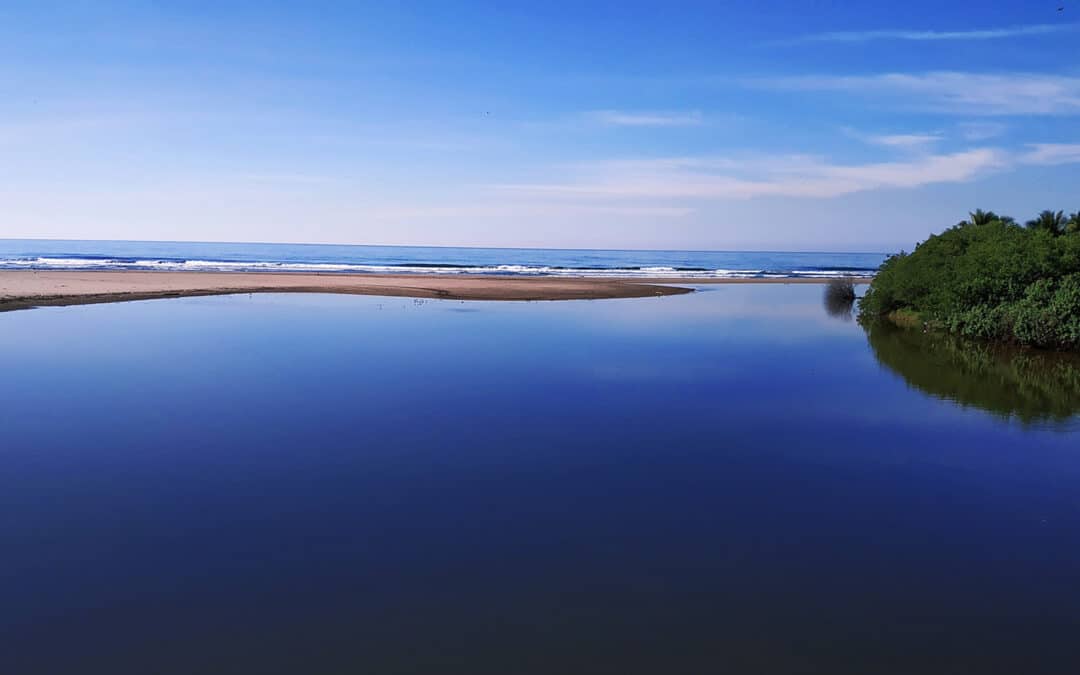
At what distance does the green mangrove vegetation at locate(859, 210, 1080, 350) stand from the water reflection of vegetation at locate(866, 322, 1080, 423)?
737 millimetres

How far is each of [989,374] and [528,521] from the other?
658 inches

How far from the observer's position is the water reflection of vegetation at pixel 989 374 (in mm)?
16469

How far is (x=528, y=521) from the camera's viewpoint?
9094 millimetres

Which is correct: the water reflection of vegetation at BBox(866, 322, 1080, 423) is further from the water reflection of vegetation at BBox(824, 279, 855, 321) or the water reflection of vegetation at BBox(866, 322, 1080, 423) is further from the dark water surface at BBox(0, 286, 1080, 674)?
the water reflection of vegetation at BBox(824, 279, 855, 321)

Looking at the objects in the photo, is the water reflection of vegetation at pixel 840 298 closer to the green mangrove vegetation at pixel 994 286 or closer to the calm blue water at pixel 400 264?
the green mangrove vegetation at pixel 994 286

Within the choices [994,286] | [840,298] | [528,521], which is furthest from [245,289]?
[528,521]

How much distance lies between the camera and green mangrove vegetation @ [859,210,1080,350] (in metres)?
24.3

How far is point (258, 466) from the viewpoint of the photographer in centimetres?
1108

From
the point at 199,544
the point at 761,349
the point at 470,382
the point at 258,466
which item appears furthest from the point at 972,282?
the point at 199,544

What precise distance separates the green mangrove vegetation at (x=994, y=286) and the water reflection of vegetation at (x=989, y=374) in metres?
0.74

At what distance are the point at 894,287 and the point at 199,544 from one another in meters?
33.3

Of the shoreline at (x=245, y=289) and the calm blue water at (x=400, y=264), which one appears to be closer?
the shoreline at (x=245, y=289)

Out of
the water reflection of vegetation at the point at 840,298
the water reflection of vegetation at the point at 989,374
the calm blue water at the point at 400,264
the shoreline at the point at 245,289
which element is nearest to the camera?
the water reflection of vegetation at the point at 989,374

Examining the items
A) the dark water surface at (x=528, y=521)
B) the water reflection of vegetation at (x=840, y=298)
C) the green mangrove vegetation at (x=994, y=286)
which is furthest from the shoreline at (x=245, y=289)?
the dark water surface at (x=528, y=521)
